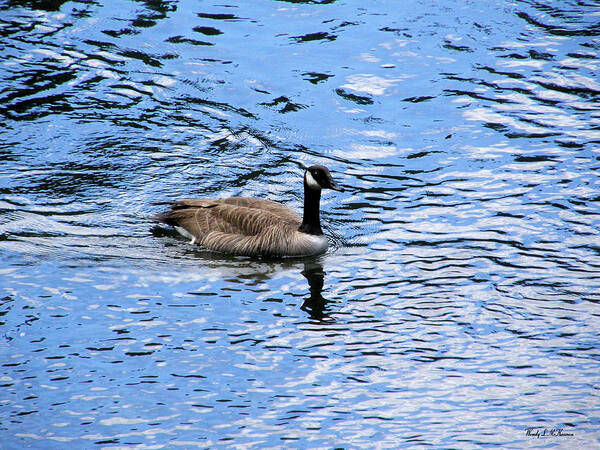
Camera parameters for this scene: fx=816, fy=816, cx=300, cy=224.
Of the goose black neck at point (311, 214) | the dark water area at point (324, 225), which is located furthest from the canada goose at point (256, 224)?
the dark water area at point (324, 225)

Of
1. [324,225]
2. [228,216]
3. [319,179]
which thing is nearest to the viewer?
[319,179]

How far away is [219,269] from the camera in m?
12.7

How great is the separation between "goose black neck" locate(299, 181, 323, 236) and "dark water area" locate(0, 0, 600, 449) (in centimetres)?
49

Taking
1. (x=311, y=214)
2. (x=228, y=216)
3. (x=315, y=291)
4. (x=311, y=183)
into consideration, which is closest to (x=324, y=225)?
(x=311, y=214)

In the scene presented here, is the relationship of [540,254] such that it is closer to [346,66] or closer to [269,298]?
[269,298]

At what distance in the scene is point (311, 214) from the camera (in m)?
13.2

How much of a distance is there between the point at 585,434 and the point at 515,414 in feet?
2.41

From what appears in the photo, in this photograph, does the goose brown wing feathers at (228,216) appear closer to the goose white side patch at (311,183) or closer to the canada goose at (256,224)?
the canada goose at (256,224)

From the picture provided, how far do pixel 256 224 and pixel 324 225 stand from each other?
1562 mm

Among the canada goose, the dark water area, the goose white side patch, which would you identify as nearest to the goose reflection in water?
the dark water area

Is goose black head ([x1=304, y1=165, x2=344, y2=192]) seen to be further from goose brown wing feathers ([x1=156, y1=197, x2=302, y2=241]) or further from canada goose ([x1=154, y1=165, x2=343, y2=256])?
goose brown wing feathers ([x1=156, y1=197, x2=302, y2=241])

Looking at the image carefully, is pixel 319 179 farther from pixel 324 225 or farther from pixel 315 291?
pixel 315 291

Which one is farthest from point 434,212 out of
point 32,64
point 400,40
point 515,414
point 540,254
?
point 32,64

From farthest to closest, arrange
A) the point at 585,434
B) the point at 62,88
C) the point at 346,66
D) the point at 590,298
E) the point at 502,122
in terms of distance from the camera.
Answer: the point at 346,66 < the point at 62,88 < the point at 502,122 < the point at 590,298 < the point at 585,434
